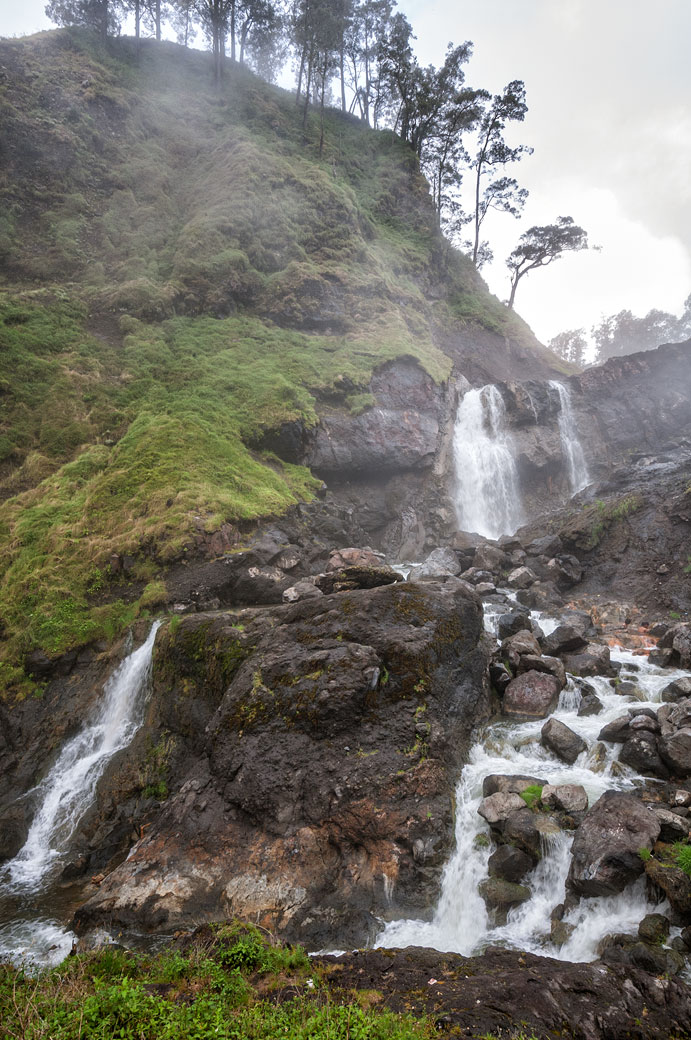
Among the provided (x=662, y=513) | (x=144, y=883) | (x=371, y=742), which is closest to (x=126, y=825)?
(x=144, y=883)

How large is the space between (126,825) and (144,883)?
7.03 feet

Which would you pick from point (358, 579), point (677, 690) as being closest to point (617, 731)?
point (677, 690)

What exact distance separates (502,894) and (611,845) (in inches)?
66.8

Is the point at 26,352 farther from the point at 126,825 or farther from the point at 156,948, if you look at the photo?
the point at 156,948

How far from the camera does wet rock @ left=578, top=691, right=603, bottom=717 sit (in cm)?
1039

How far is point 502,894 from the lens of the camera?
22.5 feet

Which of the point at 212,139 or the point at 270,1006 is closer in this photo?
the point at 270,1006

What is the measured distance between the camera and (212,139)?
109 feet

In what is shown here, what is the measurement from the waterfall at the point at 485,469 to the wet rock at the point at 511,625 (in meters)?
11.1

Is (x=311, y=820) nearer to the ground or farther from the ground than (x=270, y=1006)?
nearer to the ground

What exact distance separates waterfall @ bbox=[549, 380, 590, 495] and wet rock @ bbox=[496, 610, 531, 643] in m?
17.6

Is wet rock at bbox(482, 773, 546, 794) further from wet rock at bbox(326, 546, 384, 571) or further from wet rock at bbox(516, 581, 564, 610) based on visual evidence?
wet rock at bbox(516, 581, 564, 610)

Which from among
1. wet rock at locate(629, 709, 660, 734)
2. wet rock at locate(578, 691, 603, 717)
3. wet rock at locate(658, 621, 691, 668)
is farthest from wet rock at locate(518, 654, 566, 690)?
wet rock at locate(658, 621, 691, 668)

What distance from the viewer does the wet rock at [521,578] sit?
17422mm
